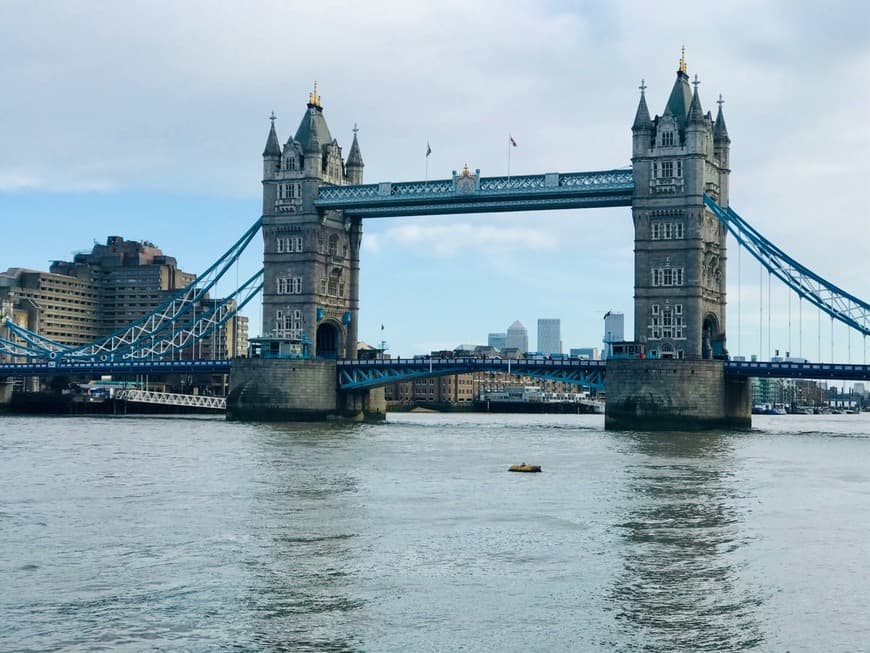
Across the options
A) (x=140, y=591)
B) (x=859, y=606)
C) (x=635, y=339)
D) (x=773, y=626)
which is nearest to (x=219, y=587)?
(x=140, y=591)

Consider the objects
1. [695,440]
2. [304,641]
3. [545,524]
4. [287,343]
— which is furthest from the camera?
[287,343]

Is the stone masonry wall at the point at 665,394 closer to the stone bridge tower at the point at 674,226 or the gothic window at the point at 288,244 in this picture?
the stone bridge tower at the point at 674,226

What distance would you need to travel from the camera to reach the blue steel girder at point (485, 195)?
103812 mm

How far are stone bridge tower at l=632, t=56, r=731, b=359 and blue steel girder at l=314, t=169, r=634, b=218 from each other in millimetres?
2806

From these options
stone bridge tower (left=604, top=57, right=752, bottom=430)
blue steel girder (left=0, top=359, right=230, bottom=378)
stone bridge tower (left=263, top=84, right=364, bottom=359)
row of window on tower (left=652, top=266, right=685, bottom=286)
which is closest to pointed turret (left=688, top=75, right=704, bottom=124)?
stone bridge tower (left=604, top=57, right=752, bottom=430)

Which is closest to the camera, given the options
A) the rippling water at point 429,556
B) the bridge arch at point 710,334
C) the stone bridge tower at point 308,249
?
the rippling water at point 429,556

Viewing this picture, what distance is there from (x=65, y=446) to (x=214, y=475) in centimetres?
2306

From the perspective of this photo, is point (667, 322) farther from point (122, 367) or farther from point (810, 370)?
point (122, 367)

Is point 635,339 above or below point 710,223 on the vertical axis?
below

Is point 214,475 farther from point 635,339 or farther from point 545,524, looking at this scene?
point 635,339

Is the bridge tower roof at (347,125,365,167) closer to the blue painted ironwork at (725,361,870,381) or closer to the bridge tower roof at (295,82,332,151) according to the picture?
the bridge tower roof at (295,82,332,151)

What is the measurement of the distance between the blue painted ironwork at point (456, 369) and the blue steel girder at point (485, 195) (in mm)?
13824

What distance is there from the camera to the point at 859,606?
26781 millimetres

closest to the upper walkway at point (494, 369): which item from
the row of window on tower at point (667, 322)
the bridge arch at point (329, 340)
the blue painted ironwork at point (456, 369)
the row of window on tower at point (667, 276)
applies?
the blue painted ironwork at point (456, 369)
